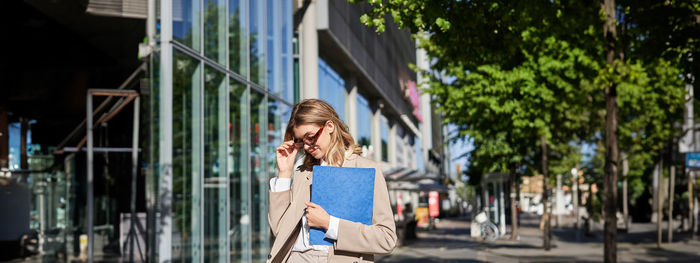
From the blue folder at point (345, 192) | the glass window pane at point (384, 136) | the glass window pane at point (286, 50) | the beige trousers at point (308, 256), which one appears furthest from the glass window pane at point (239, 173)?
the glass window pane at point (384, 136)

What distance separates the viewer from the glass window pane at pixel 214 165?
1172cm

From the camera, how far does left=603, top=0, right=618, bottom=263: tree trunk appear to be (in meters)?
10.6

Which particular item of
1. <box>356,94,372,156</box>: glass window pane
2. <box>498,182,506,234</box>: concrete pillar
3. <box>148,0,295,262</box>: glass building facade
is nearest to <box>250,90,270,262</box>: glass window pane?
<box>148,0,295,262</box>: glass building facade

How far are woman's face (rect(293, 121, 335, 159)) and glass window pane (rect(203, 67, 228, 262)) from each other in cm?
863

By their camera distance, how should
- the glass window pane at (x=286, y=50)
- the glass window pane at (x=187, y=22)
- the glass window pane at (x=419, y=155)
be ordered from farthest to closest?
the glass window pane at (x=419, y=155), the glass window pane at (x=286, y=50), the glass window pane at (x=187, y=22)

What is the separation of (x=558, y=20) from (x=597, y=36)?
4999 mm

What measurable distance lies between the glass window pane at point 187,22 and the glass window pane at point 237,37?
1645 millimetres

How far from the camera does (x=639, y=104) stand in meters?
26.0

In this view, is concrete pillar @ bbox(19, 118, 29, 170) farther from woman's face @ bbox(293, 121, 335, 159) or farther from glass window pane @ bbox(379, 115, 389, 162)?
glass window pane @ bbox(379, 115, 389, 162)

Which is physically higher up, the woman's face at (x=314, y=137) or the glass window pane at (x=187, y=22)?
the glass window pane at (x=187, y=22)

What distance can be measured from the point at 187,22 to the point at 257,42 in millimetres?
4143

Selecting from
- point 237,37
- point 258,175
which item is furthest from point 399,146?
point 237,37

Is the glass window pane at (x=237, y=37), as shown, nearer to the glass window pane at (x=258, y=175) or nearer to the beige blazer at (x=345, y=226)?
the glass window pane at (x=258, y=175)

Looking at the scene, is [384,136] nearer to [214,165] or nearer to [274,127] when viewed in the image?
[274,127]
